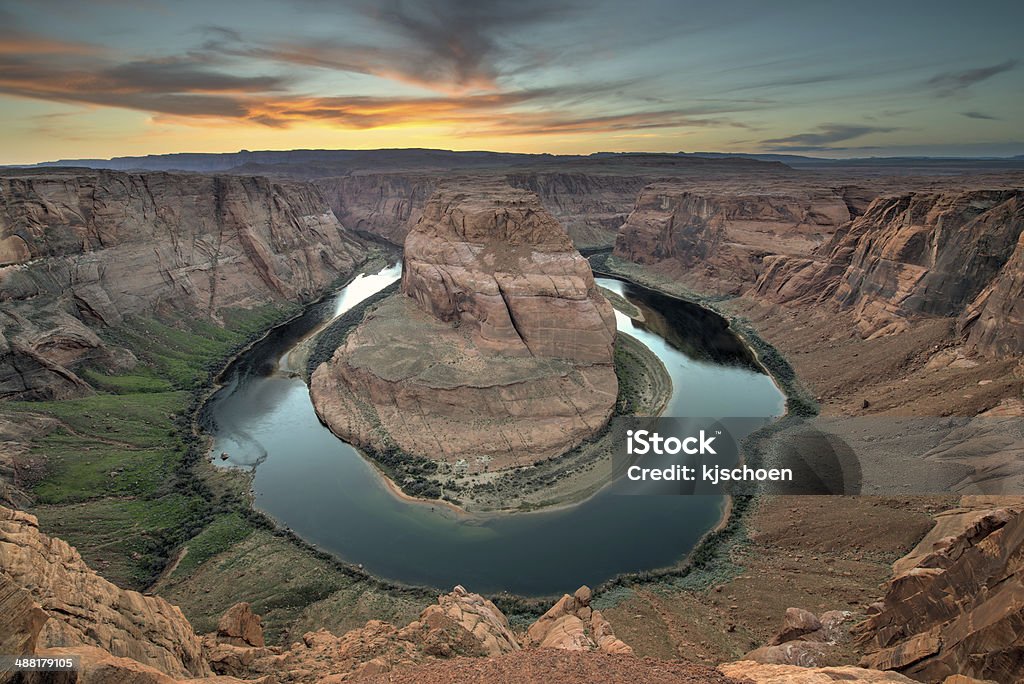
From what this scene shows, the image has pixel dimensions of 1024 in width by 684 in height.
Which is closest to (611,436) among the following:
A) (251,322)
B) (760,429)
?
(760,429)

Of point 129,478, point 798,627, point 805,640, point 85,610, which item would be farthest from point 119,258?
point 805,640

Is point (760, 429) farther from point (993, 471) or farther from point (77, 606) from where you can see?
point (77, 606)

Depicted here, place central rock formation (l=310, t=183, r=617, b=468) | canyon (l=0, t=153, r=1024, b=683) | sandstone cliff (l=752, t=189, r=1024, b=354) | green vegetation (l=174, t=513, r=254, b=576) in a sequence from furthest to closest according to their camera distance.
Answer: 1. central rock formation (l=310, t=183, r=617, b=468)
2. sandstone cliff (l=752, t=189, r=1024, b=354)
3. green vegetation (l=174, t=513, r=254, b=576)
4. canyon (l=0, t=153, r=1024, b=683)

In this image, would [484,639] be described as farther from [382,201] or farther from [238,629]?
[382,201]

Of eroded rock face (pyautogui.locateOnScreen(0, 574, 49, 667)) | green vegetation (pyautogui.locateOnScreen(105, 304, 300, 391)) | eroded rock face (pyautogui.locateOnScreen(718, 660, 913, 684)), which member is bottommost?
eroded rock face (pyautogui.locateOnScreen(718, 660, 913, 684))

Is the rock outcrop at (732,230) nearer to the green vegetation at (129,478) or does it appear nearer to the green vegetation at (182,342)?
the green vegetation at (182,342)

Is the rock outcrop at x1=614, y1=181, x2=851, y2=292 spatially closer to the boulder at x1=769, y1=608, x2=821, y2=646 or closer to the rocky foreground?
the boulder at x1=769, y1=608, x2=821, y2=646

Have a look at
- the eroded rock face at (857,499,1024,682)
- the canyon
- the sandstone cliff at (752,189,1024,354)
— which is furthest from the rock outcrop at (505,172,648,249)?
the eroded rock face at (857,499,1024,682)

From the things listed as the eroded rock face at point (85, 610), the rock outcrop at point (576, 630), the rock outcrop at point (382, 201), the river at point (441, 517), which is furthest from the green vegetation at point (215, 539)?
the rock outcrop at point (382, 201)
